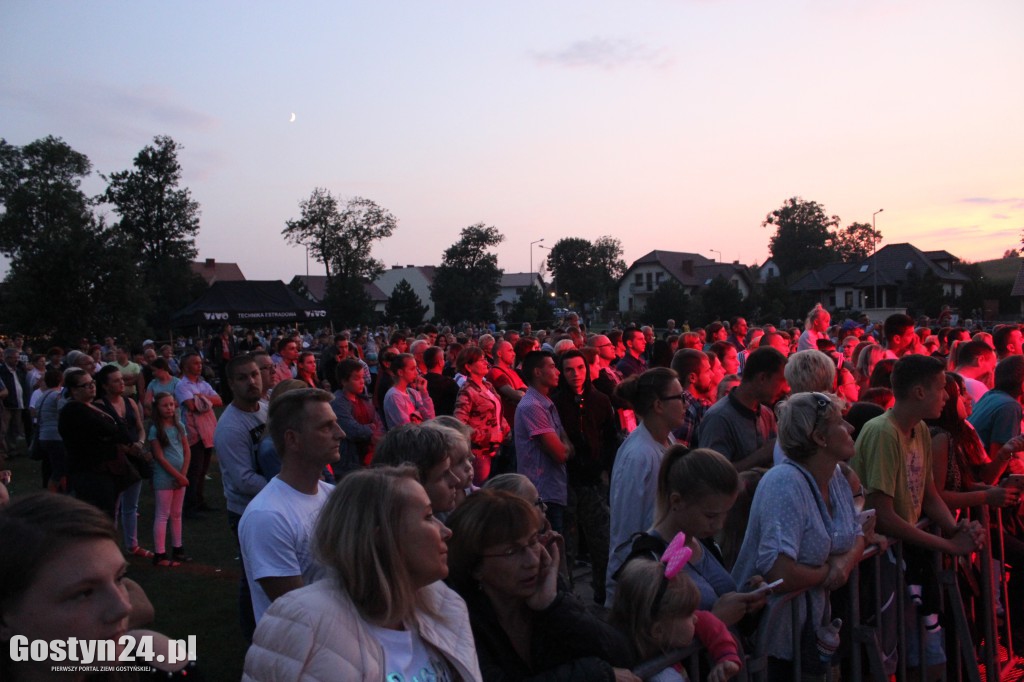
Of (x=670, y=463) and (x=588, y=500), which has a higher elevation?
(x=670, y=463)

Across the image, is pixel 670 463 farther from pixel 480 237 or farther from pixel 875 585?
pixel 480 237

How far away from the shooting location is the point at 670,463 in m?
3.25

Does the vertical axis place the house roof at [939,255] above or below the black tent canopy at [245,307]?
above

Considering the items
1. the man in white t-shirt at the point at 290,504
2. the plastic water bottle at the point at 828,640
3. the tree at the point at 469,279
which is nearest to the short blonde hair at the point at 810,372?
the plastic water bottle at the point at 828,640

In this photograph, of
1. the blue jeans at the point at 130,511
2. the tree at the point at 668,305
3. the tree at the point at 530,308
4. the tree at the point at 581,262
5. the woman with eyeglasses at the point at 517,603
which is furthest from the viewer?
the tree at the point at 581,262

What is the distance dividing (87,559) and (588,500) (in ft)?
16.1

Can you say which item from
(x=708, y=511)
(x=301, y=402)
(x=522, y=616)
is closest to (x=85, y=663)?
(x=522, y=616)

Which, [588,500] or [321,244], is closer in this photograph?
[588,500]

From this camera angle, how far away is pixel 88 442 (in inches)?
254

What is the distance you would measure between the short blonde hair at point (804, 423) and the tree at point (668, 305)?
4275 centimetres

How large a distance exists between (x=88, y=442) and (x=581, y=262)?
98.1 meters

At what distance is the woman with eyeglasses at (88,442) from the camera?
639cm

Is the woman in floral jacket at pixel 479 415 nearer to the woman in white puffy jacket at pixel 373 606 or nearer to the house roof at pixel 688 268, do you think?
the woman in white puffy jacket at pixel 373 606

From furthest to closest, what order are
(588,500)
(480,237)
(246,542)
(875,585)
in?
(480,237), (588,500), (875,585), (246,542)
